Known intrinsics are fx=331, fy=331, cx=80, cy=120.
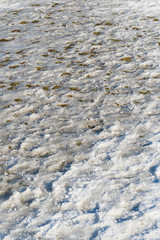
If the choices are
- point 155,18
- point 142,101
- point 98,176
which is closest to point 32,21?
point 155,18

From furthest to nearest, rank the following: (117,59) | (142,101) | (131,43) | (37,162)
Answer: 1. (131,43)
2. (117,59)
3. (142,101)
4. (37,162)

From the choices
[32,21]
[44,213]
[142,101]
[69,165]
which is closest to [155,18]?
[32,21]

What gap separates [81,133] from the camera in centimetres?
486

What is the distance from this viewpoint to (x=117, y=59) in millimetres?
7379

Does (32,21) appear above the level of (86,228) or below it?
above

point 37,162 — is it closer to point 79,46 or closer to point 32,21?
point 79,46

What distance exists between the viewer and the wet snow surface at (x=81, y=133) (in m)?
3.39

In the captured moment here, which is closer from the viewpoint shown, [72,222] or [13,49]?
[72,222]

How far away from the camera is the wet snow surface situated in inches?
133

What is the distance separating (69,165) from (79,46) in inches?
188

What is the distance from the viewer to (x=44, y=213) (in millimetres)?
3467

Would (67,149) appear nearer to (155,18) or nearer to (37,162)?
(37,162)

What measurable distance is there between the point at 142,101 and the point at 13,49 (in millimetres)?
4196

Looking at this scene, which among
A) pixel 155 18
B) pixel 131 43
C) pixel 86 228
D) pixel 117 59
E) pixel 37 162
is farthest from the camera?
pixel 155 18
